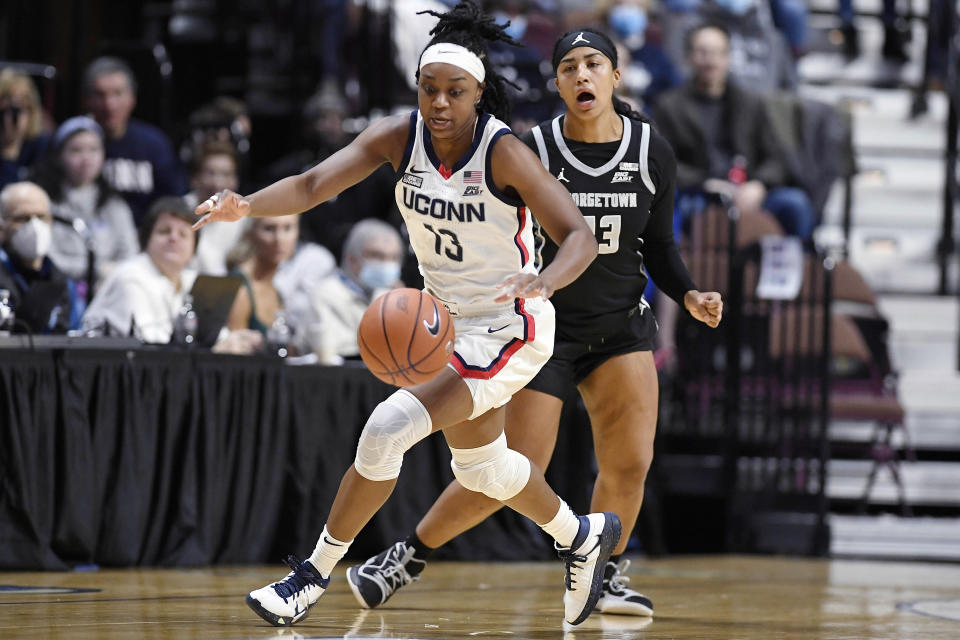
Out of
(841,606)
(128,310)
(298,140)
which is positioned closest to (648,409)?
(841,606)

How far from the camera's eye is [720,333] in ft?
30.3

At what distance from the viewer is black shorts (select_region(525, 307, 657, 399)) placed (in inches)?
200

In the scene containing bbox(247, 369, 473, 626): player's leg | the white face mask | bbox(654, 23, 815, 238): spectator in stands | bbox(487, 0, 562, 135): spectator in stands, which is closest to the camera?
bbox(247, 369, 473, 626): player's leg

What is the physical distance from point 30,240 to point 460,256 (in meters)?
3.32

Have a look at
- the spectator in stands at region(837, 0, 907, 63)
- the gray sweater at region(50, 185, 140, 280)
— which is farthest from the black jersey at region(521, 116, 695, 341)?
the spectator in stands at region(837, 0, 907, 63)

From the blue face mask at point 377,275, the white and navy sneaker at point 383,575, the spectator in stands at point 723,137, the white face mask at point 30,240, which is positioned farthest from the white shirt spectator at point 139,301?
the spectator in stands at point 723,137

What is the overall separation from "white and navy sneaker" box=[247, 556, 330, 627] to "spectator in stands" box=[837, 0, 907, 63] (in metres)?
10.3

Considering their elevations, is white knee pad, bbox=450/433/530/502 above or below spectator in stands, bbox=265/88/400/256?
below

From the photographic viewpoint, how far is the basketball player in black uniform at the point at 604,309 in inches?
198

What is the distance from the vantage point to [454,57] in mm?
4422

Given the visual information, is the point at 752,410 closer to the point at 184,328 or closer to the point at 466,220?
the point at 184,328

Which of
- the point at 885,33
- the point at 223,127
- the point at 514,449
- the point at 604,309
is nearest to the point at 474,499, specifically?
the point at 514,449

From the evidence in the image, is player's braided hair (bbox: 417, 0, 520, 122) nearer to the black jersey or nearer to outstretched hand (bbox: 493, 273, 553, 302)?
the black jersey

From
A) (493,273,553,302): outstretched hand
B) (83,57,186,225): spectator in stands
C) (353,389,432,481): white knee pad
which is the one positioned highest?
(83,57,186,225): spectator in stands
